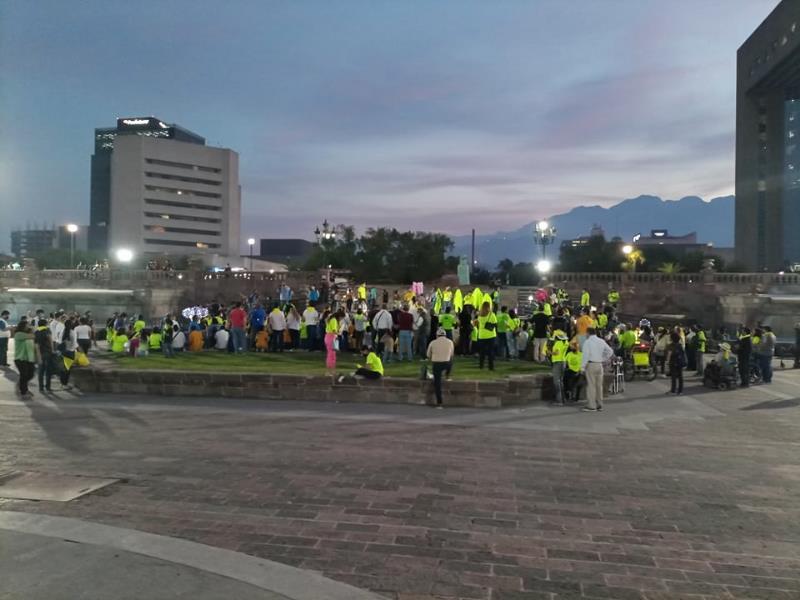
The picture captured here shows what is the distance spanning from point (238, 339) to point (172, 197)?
355 ft

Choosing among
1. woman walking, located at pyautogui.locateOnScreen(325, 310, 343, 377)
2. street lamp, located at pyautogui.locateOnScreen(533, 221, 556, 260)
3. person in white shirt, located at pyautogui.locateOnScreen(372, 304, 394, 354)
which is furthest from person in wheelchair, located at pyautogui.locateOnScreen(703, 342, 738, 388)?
street lamp, located at pyautogui.locateOnScreen(533, 221, 556, 260)

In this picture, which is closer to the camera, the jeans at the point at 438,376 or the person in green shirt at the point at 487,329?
the jeans at the point at 438,376

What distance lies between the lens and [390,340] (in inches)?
637

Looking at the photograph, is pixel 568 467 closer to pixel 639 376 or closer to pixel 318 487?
pixel 318 487

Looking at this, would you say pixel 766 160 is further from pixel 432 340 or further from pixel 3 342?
pixel 3 342

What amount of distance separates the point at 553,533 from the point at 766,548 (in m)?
1.82

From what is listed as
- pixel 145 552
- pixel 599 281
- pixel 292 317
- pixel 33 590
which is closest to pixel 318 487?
pixel 145 552

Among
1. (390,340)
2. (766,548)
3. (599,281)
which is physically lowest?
(766,548)

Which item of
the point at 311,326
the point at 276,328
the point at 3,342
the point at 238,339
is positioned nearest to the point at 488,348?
the point at 311,326

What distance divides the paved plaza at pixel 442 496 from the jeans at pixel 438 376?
633 millimetres

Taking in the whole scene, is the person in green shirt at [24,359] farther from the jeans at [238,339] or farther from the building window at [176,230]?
the building window at [176,230]

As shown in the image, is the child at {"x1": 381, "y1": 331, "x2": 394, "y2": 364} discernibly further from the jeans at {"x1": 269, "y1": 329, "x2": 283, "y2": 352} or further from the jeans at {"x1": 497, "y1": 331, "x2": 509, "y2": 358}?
the jeans at {"x1": 269, "y1": 329, "x2": 283, "y2": 352}

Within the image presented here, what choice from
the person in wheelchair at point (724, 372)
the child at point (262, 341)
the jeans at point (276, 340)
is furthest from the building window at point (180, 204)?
the person in wheelchair at point (724, 372)

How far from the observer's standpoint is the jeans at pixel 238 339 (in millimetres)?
18094
